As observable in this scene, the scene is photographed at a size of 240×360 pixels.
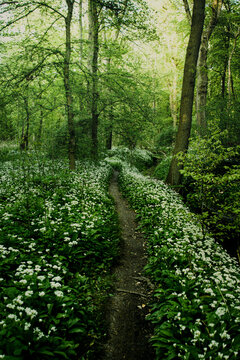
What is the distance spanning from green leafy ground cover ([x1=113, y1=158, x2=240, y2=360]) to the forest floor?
232mm

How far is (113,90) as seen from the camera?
41.3 ft

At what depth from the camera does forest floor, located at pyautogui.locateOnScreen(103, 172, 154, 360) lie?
3369 mm

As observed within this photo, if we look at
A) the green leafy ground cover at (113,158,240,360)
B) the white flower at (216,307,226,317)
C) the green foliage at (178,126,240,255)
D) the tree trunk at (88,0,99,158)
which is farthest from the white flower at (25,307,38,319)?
the tree trunk at (88,0,99,158)

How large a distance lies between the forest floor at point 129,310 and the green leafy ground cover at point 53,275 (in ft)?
0.93

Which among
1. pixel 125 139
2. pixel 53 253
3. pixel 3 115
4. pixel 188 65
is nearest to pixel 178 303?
pixel 53 253

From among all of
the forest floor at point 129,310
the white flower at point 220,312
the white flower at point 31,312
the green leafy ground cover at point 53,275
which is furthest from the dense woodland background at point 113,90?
the white flower at point 31,312

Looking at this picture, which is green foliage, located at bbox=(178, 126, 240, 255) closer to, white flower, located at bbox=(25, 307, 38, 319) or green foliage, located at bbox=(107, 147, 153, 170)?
white flower, located at bbox=(25, 307, 38, 319)

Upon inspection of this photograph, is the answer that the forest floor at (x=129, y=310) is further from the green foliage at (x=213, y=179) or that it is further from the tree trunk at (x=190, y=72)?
the tree trunk at (x=190, y=72)

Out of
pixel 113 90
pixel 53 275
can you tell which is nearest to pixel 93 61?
pixel 113 90

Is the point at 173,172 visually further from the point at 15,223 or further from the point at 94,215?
the point at 15,223

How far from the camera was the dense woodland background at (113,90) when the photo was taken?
20.7 feet

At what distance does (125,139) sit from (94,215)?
10586mm

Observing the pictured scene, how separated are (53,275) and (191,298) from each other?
251 centimetres

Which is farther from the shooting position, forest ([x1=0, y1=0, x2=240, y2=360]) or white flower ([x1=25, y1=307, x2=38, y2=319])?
forest ([x1=0, y1=0, x2=240, y2=360])
